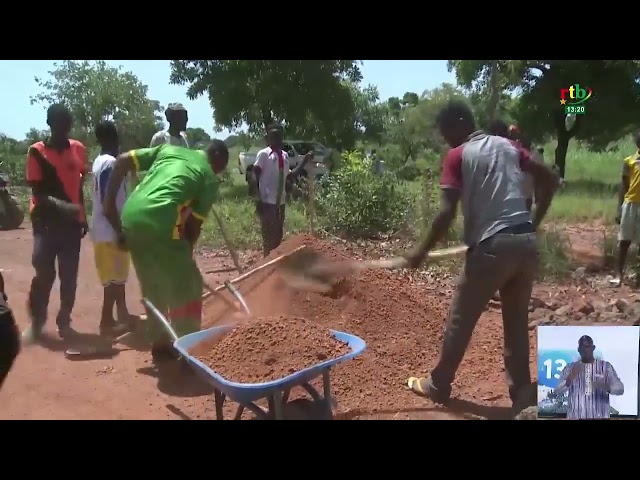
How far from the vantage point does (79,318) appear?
4.79m

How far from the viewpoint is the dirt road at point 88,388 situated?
377 centimetres

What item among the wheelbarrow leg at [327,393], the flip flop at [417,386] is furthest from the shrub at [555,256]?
the wheelbarrow leg at [327,393]

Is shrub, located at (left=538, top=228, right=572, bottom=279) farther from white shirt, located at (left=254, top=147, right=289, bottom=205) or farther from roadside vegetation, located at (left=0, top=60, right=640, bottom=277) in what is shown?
white shirt, located at (left=254, top=147, right=289, bottom=205)

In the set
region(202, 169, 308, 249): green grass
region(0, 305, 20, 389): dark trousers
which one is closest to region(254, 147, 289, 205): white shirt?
region(202, 169, 308, 249): green grass

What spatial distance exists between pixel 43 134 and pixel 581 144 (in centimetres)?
363

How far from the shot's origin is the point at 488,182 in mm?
3453

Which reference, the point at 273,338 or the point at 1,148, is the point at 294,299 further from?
the point at 1,148

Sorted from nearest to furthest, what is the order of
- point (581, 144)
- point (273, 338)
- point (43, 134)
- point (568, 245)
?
point (273, 338), point (43, 134), point (581, 144), point (568, 245)

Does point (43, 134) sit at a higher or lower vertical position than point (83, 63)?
lower

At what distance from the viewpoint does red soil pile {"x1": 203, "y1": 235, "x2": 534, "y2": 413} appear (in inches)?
153

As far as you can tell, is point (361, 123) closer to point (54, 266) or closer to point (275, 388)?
point (54, 266)

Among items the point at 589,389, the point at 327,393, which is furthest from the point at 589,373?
the point at 327,393

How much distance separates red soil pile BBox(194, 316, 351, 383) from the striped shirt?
53.6 inches
